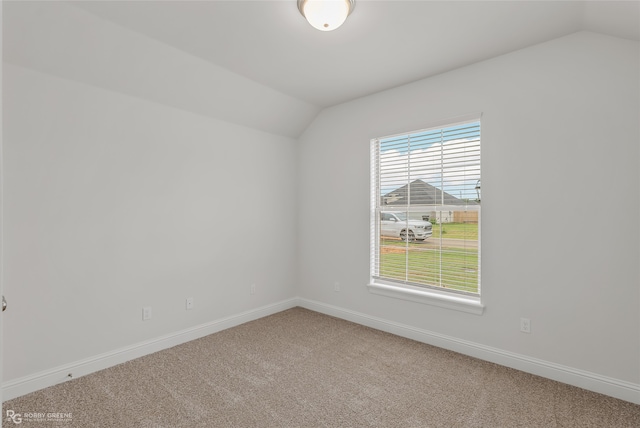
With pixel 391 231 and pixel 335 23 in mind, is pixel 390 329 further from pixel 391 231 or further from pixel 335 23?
pixel 335 23

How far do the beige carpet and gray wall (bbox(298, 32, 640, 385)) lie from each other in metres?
0.33

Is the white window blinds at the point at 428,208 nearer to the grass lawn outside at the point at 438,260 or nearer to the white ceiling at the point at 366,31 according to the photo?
the grass lawn outside at the point at 438,260

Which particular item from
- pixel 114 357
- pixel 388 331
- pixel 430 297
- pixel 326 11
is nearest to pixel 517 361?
pixel 430 297

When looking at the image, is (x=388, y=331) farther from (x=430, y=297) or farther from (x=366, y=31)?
(x=366, y=31)

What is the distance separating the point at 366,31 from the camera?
2.59 metres

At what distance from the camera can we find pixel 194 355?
311 centimetres

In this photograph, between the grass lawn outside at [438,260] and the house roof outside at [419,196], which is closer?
the grass lawn outside at [438,260]

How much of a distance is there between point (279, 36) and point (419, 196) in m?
1.95

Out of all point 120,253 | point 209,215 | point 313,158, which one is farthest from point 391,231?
point 120,253

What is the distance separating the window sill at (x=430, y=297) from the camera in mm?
3109

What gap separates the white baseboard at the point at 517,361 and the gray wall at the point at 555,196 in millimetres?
43

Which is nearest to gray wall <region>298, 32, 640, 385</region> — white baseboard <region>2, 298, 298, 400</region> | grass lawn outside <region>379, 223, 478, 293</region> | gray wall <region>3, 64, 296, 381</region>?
grass lawn outside <region>379, 223, 478, 293</region>

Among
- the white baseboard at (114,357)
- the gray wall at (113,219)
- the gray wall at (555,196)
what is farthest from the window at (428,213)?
the white baseboard at (114,357)

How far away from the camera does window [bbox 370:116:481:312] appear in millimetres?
3178
